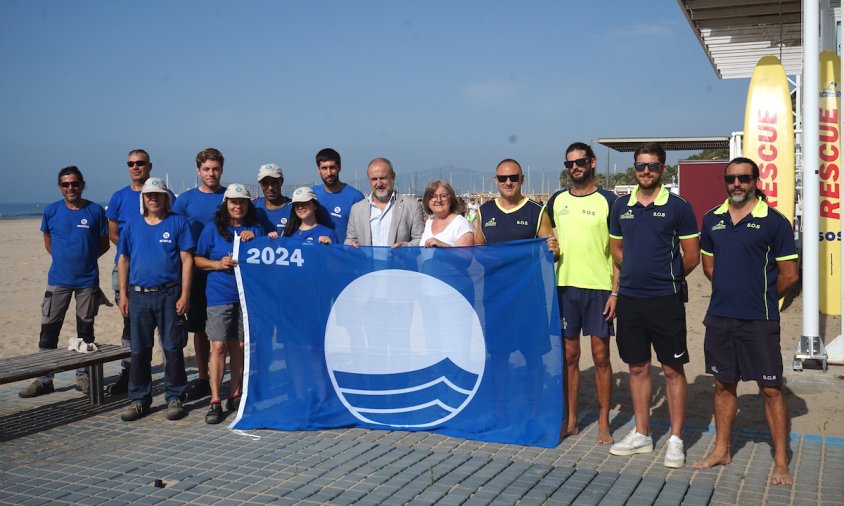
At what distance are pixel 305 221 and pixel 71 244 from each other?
8.39 feet

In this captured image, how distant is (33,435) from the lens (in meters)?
6.38

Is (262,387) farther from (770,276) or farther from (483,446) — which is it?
(770,276)

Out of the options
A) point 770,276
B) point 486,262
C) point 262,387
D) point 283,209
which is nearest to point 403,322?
point 486,262

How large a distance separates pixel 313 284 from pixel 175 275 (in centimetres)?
129

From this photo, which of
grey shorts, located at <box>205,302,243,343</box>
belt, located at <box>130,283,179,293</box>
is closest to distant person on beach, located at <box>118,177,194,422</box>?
belt, located at <box>130,283,179,293</box>

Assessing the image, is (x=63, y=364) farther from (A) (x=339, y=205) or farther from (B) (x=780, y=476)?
(B) (x=780, y=476)

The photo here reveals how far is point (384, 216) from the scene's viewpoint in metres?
6.72

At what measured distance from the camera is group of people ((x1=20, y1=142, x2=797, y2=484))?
5105 millimetres

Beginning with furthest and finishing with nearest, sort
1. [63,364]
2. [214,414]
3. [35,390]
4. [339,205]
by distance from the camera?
[35,390], [339,205], [63,364], [214,414]

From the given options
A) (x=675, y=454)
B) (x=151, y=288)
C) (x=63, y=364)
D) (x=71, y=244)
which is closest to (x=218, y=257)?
(x=151, y=288)

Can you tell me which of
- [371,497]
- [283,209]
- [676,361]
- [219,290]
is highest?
[283,209]

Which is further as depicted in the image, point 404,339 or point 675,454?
point 404,339

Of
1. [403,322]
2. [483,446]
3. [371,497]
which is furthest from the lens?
[403,322]

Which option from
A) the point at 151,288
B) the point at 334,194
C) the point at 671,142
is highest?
the point at 671,142
